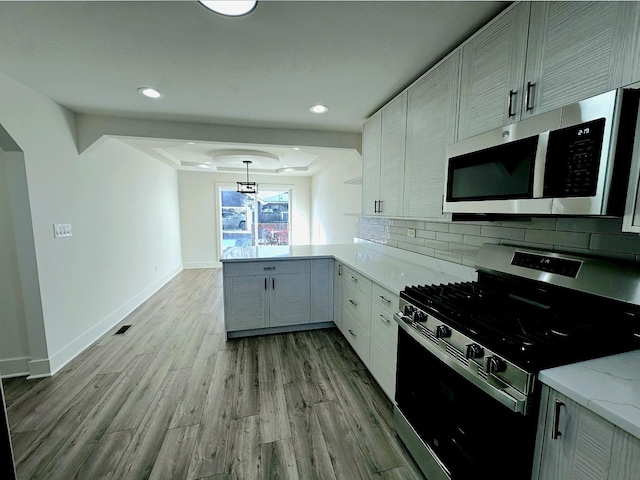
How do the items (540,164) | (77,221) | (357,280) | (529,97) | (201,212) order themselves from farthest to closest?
(201,212) < (77,221) < (357,280) < (529,97) < (540,164)

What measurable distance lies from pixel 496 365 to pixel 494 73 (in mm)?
1367

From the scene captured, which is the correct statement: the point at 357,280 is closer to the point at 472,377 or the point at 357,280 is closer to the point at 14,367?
the point at 472,377

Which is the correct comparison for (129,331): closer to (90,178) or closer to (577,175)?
(90,178)

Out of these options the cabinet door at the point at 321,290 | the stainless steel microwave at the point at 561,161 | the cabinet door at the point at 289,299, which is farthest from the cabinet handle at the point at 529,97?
the cabinet door at the point at 289,299

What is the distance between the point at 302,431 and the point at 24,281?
8.14ft

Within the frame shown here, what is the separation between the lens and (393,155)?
230 cm

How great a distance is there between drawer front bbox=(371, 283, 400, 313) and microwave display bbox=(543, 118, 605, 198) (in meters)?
0.97

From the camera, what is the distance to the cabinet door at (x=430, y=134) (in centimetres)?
165

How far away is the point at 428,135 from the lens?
6.06 ft

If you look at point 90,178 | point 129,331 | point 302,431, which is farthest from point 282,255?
point 90,178

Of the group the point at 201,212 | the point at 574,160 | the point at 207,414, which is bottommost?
the point at 207,414

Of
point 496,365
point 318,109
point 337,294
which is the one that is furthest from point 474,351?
point 318,109

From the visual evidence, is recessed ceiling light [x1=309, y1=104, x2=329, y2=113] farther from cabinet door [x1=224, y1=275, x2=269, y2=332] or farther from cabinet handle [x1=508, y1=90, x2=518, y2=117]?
cabinet door [x1=224, y1=275, x2=269, y2=332]

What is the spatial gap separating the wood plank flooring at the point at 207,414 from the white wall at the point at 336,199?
2.02 metres
